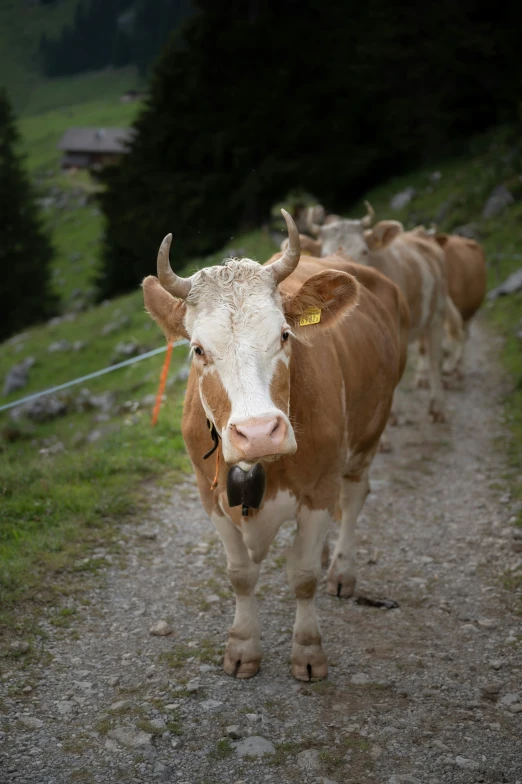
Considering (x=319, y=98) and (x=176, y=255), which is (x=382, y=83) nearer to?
(x=319, y=98)

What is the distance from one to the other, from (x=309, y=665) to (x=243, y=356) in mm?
1978

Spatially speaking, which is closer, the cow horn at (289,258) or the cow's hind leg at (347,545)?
the cow horn at (289,258)

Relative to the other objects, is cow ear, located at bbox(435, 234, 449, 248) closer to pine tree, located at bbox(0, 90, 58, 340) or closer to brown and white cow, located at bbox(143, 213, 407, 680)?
brown and white cow, located at bbox(143, 213, 407, 680)

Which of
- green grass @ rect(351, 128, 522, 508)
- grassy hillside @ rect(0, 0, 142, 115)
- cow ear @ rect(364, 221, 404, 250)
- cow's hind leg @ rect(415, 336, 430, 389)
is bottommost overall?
grassy hillside @ rect(0, 0, 142, 115)

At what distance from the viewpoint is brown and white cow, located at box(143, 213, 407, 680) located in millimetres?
3527

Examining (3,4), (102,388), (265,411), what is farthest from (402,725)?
(3,4)

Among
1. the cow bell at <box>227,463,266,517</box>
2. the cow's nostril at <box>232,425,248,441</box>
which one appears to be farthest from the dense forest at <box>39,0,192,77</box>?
the cow's nostril at <box>232,425,248,441</box>

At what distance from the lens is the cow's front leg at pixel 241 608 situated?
433 cm

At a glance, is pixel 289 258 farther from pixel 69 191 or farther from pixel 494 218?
pixel 69 191

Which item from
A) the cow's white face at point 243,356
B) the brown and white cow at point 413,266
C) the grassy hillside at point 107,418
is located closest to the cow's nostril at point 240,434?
the cow's white face at point 243,356

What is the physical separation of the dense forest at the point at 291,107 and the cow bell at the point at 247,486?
19.6 metres

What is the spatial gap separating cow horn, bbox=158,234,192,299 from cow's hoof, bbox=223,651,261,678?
2120 millimetres

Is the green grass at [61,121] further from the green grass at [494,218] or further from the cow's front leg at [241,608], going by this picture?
the cow's front leg at [241,608]

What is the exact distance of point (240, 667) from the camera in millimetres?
4422
